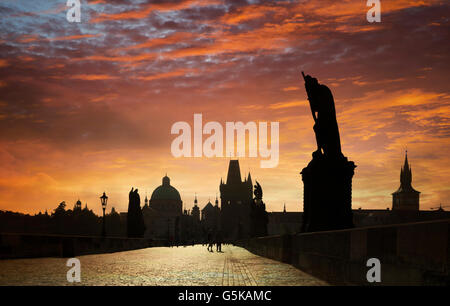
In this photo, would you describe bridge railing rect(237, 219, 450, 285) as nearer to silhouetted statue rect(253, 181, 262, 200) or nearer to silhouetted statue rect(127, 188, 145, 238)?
silhouetted statue rect(253, 181, 262, 200)

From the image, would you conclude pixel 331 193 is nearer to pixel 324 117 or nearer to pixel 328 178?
pixel 328 178

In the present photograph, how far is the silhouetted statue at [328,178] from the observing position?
19516 millimetres

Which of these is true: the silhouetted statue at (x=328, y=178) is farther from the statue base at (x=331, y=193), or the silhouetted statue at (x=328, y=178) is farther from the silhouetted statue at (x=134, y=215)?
the silhouetted statue at (x=134, y=215)

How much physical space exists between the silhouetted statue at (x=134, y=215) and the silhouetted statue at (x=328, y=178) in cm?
4109

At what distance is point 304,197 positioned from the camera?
75.5ft

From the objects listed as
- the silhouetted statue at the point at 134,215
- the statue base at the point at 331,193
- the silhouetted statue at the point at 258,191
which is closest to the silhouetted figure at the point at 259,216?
the silhouetted statue at the point at 258,191

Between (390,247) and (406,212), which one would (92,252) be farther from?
(406,212)

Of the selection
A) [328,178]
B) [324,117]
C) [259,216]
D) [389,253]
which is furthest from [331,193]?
[259,216]

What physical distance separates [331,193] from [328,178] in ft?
1.66

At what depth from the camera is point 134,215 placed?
6116cm

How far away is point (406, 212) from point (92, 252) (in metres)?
175

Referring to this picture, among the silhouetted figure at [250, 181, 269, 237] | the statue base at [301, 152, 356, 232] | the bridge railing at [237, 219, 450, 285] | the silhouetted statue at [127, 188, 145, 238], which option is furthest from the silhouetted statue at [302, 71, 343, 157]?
the silhouetted statue at [127, 188, 145, 238]

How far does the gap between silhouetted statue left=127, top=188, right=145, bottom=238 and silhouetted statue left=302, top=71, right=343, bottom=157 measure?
1616 inches
